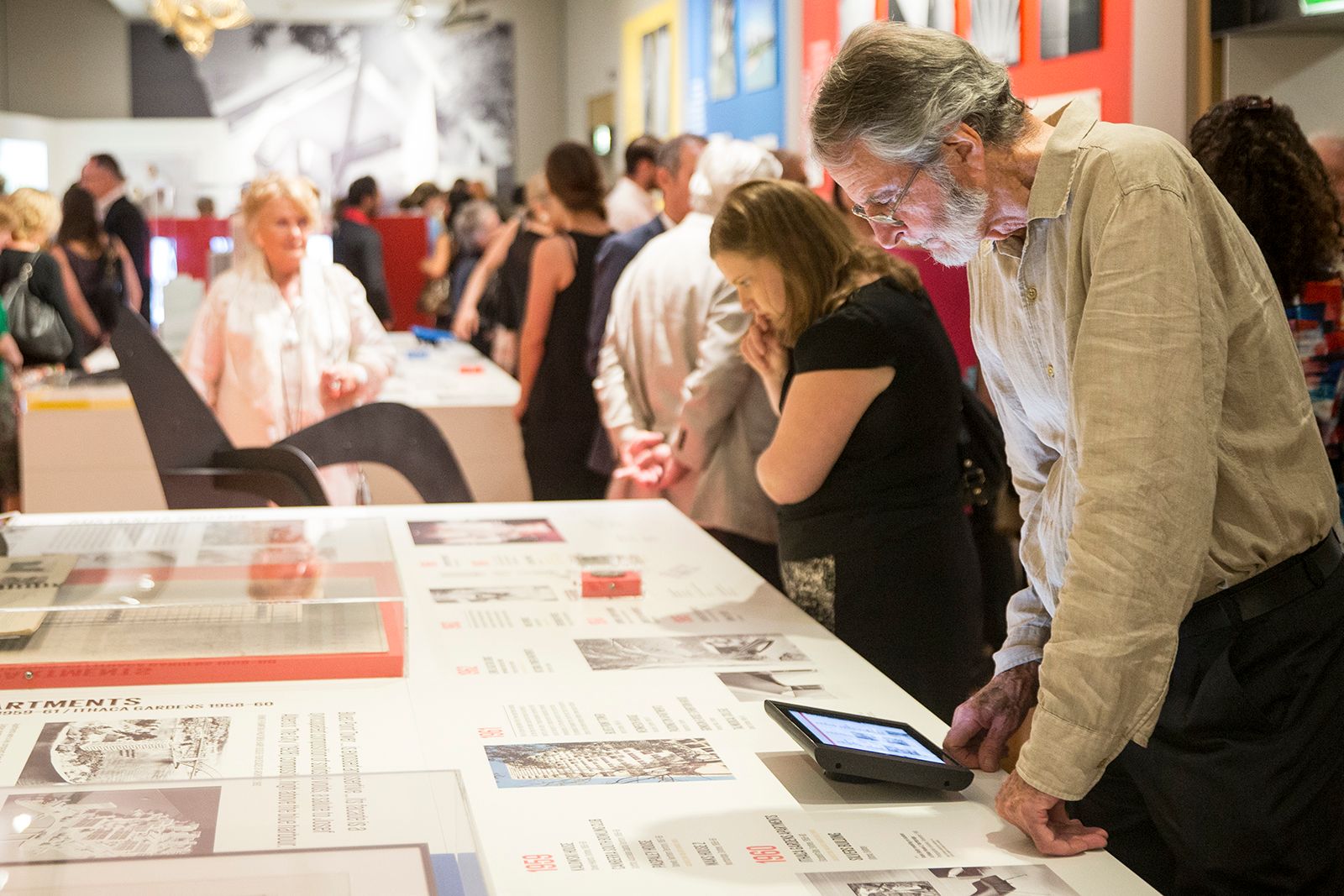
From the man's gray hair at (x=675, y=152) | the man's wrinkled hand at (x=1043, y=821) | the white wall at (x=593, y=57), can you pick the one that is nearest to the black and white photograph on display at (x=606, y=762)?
the man's wrinkled hand at (x=1043, y=821)

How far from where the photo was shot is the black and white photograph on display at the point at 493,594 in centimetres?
231

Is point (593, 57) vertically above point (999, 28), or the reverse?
point (593, 57)

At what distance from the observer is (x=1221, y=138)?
262 cm

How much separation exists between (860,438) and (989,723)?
2.72ft

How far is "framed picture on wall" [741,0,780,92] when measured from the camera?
7188 mm

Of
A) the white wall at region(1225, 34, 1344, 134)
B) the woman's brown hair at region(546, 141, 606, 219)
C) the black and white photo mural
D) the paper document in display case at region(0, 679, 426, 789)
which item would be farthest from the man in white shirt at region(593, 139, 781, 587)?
the black and white photo mural

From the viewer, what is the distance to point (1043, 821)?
1.29 meters

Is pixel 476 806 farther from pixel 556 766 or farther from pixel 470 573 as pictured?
pixel 470 573

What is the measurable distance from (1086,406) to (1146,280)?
12 centimetres

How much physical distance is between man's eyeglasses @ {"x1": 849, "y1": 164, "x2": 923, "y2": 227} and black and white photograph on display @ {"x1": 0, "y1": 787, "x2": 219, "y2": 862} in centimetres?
85

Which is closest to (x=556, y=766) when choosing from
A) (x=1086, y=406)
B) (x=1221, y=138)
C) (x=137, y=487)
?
(x=1086, y=406)

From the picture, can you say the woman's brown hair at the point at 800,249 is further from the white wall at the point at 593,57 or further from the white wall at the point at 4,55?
the white wall at the point at 4,55

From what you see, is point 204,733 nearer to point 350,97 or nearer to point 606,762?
point 606,762

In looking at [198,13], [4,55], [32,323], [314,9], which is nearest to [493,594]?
[32,323]
